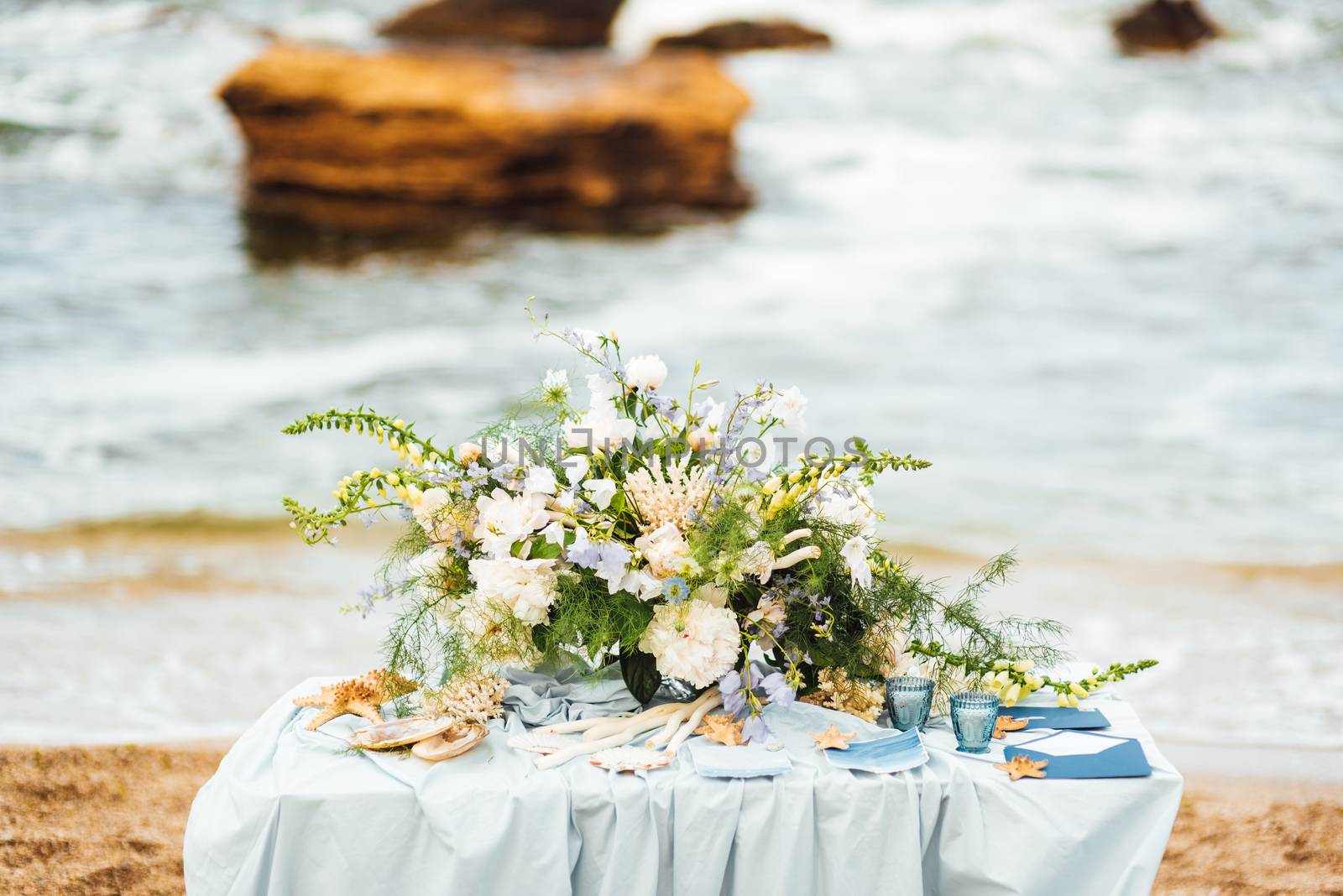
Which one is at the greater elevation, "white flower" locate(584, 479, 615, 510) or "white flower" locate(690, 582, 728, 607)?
"white flower" locate(584, 479, 615, 510)

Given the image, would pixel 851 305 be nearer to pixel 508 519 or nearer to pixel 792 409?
pixel 792 409

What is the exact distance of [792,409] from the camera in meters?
2.17

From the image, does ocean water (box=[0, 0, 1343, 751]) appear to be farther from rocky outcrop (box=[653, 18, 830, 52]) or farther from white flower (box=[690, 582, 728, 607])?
white flower (box=[690, 582, 728, 607])

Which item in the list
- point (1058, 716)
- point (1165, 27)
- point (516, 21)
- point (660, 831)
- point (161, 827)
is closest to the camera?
point (660, 831)

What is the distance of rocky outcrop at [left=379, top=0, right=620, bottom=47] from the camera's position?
1091 centimetres

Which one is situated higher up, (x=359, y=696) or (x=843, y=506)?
(x=843, y=506)

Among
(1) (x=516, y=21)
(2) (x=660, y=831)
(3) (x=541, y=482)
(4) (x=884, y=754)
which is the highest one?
(1) (x=516, y=21)

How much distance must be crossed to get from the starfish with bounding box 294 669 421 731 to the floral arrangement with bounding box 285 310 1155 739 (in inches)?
2.3

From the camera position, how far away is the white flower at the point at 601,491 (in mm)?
2102

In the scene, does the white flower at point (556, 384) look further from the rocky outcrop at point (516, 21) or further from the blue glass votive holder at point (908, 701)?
the rocky outcrop at point (516, 21)

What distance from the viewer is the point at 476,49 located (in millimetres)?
10984

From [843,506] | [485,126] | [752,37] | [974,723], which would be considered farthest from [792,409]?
[752,37]

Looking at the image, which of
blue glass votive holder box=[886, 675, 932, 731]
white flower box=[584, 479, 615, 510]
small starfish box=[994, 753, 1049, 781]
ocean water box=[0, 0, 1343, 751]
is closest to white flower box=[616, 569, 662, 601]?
white flower box=[584, 479, 615, 510]

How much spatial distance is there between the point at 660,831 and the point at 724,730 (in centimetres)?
22
